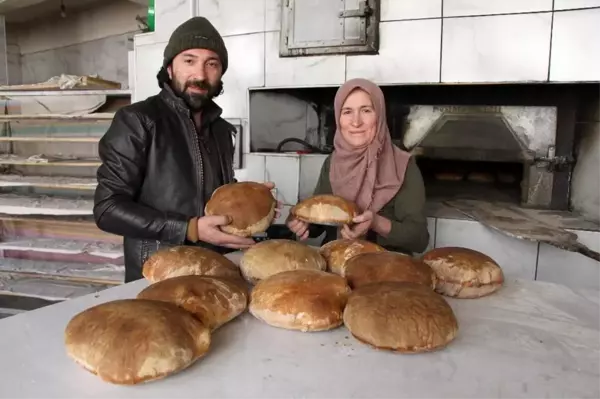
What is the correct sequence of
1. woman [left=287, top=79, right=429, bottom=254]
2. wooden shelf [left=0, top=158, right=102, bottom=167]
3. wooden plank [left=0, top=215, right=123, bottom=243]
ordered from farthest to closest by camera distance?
1. wooden plank [left=0, top=215, right=123, bottom=243]
2. wooden shelf [left=0, top=158, right=102, bottom=167]
3. woman [left=287, top=79, right=429, bottom=254]

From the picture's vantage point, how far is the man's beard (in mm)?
1630

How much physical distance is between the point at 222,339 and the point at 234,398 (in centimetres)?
19

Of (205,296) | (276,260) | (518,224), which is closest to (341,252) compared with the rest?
(276,260)

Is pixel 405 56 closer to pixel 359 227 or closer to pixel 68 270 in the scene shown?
pixel 359 227

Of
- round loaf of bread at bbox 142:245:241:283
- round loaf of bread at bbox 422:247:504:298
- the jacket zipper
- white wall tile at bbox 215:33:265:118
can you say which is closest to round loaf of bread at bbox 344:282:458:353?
round loaf of bread at bbox 422:247:504:298

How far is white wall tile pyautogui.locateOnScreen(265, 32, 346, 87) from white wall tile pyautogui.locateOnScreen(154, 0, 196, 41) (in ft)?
1.76

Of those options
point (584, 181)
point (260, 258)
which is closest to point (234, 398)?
point (260, 258)

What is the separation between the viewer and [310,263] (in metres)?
1.07

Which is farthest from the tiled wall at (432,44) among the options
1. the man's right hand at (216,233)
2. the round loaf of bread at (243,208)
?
the man's right hand at (216,233)

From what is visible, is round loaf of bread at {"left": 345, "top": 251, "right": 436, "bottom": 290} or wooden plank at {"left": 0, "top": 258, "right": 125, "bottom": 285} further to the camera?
wooden plank at {"left": 0, "top": 258, "right": 125, "bottom": 285}

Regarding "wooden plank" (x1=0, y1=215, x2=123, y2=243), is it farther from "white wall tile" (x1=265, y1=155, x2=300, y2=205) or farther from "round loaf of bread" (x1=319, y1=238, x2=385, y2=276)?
"round loaf of bread" (x1=319, y1=238, x2=385, y2=276)

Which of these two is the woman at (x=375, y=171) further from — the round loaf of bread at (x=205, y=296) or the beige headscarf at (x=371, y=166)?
the round loaf of bread at (x=205, y=296)

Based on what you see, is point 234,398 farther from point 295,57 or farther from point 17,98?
point 17,98

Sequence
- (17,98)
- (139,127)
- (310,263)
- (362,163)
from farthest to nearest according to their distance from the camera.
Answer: (17,98) → (362,163) → (139,127) → (310,263)
